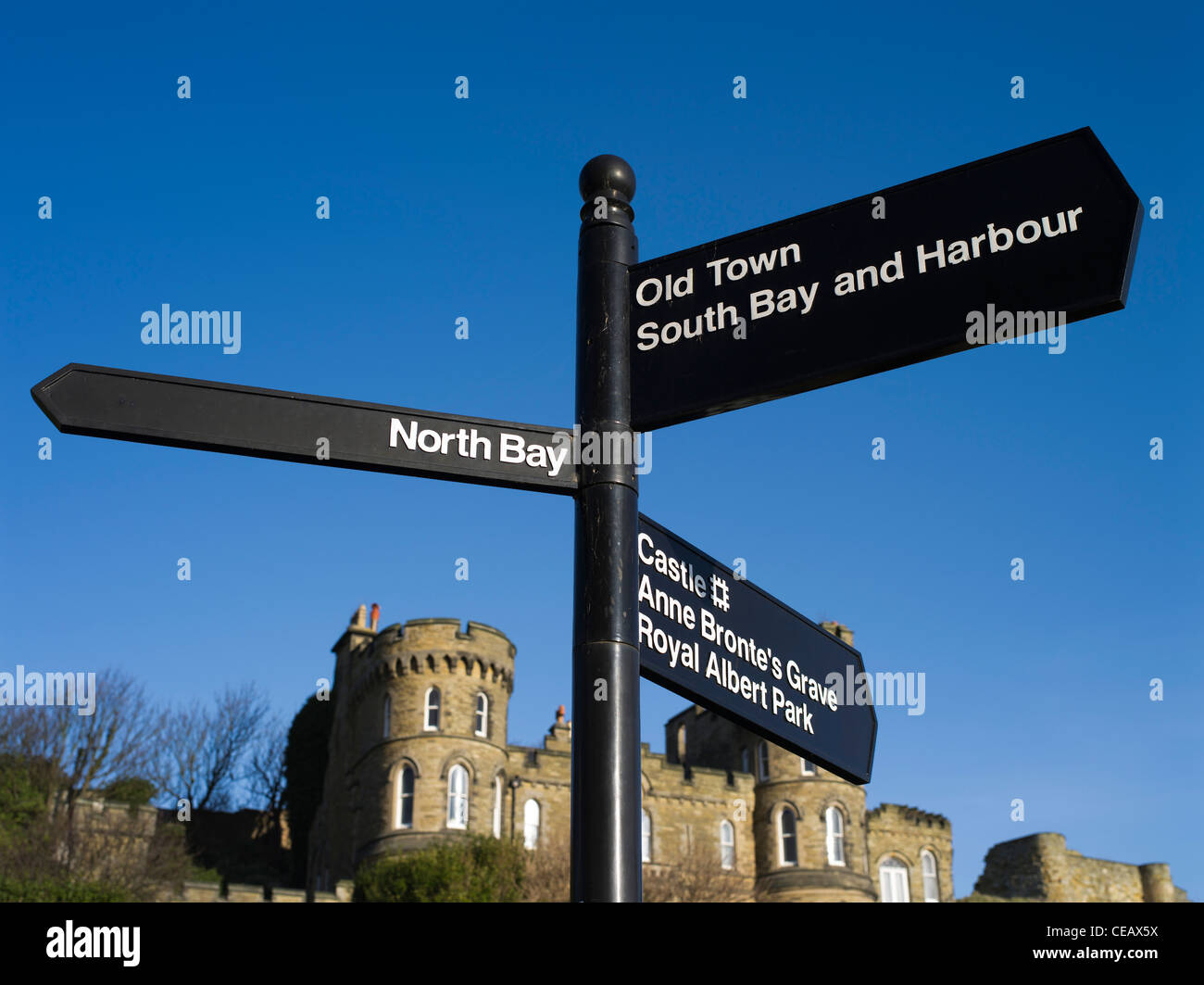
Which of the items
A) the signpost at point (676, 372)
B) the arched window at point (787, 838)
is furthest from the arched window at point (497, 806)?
the signpost at point (676, 372)

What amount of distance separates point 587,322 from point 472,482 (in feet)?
2.01

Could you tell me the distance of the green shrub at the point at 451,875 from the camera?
133 feet

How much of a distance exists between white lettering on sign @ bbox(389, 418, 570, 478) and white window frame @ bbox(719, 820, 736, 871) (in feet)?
170

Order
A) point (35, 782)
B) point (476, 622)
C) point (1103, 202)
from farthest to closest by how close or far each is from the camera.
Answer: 1. point (476, 622)
2. point (35, 782)
3. point (1103, 202)

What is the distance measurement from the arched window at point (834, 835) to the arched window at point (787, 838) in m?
1.31

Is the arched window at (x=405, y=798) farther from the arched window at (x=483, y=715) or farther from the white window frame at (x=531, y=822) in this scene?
the white window frame at (x=531, y=822)

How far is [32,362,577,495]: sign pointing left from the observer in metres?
3.49

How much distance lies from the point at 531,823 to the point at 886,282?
156 ft

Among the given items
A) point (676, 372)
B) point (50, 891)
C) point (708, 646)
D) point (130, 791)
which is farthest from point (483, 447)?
point (130, 791)

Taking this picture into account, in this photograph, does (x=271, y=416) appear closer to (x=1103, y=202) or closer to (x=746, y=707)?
(x=746, y=707)

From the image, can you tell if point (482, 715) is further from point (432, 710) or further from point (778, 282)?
point (778, 282)
